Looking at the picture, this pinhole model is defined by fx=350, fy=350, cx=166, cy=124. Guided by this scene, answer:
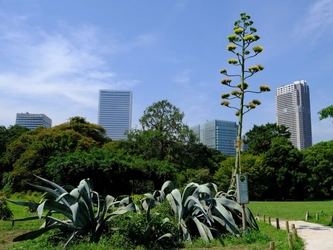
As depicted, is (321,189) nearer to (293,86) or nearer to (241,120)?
(241,120)

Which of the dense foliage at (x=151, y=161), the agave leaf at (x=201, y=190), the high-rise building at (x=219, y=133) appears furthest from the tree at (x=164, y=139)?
the high-rise building at (x=219, y=133)

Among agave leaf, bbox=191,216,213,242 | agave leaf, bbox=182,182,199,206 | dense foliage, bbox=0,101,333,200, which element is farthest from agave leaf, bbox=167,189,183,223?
dense foliage, bbox=0,101,333,200

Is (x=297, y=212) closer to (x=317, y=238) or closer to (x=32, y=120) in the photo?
(x=317, y=238)

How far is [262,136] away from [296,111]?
102 meters

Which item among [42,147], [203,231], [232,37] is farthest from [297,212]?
[42,147]

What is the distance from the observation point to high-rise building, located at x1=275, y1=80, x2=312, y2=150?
137375 mm

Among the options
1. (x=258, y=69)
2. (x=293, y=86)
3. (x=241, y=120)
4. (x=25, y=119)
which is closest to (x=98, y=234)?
(x=241, y=120)

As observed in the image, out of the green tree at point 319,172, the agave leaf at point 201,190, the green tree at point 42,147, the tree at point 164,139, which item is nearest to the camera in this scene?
the agave leaf at point 201,190

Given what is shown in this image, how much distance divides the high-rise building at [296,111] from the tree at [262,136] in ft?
288

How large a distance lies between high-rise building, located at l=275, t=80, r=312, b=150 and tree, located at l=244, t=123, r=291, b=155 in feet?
288

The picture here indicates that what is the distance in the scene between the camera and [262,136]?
50219 mm

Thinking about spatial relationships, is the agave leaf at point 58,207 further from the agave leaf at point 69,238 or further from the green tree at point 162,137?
the green tree at point 162,137

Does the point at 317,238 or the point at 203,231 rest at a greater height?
the point at 203,231

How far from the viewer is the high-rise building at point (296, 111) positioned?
5408 inches
